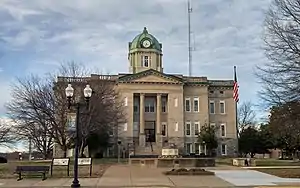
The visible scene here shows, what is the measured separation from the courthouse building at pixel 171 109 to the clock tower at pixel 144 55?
0.19 metres

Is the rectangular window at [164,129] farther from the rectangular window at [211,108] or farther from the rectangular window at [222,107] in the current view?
the rectangular window at [222,107]

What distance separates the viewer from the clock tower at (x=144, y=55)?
89062 mm

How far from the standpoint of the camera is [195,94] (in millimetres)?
85188

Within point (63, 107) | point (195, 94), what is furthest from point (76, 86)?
point (195, 94)

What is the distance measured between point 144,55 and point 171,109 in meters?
13.2

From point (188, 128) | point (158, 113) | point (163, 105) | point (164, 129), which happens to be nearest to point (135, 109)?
point (158, 113)

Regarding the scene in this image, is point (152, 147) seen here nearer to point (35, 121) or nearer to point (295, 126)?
point (35, 121)

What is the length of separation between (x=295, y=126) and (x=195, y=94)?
54.3 meters

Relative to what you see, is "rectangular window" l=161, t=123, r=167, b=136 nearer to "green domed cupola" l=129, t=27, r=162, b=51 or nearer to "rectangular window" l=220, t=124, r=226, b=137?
"rectangular window" l=220, t=124, r=226, b=137

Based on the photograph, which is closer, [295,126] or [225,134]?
[295,126]

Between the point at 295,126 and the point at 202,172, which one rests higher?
the point at 295,126

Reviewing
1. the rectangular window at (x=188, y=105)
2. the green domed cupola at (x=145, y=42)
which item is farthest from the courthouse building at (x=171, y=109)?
the green domed cupola at (x=145, y=42)

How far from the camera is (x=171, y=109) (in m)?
82.6

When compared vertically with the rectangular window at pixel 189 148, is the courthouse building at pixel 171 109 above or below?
above
